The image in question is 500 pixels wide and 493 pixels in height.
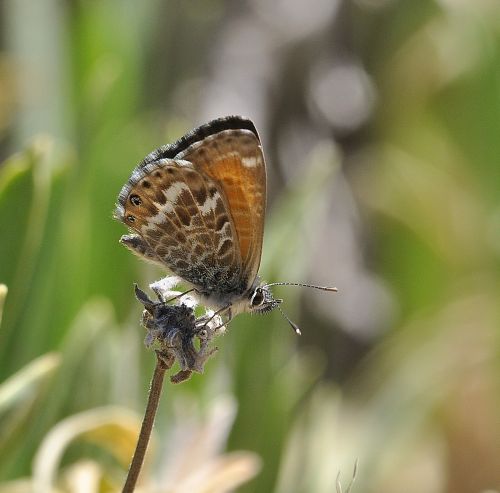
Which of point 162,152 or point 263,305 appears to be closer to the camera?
point 162,152

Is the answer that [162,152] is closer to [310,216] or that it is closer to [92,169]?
[310,216]

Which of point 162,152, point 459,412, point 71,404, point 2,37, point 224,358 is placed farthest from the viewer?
point 2,37

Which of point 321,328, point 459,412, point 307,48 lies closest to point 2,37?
point 307,48

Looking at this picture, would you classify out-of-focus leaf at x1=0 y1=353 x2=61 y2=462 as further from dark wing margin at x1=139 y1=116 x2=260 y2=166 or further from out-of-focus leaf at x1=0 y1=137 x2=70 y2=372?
dark wing margin at x1=139 y1=116 x2=260 y2=166

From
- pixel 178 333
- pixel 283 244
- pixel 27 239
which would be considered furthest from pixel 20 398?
pixel 283 244

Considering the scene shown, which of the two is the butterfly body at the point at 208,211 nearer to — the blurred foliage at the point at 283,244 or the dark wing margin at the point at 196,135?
the dark wing margin at the point at 196,135

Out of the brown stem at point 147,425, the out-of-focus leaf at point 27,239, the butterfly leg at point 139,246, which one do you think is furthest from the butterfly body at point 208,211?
the brown stem at point 147,425

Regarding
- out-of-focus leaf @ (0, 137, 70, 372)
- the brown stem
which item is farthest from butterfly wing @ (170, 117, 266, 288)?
the brown stem
